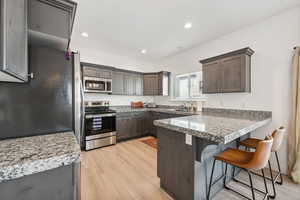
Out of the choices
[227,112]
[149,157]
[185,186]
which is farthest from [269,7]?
[149,157]

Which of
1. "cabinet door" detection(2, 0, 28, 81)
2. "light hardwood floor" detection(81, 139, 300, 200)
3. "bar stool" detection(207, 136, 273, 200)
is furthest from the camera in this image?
"light hardwood floor" detection(81, 139, 300, 200)

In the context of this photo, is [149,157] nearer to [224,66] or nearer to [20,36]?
[224,66]

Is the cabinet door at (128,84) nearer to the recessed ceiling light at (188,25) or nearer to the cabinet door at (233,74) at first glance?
the recessed ceiling light at (188,25)

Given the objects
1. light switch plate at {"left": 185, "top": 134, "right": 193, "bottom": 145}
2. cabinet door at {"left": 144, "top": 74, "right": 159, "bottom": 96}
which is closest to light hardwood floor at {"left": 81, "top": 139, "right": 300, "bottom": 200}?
light switch plate at {"left": 185, "top": 134, "right": 193, "bottom": 145}

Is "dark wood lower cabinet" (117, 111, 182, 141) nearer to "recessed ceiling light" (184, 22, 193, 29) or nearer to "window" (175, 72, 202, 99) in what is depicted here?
"window" (175, 72, 202, 99)

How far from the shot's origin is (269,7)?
6.98ft

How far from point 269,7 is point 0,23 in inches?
131

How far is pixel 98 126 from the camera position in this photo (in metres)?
3.35

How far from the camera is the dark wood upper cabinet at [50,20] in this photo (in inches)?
38.6

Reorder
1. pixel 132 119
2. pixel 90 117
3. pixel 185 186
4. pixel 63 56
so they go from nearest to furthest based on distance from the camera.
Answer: pixel 63 56 < pixel 185 186 < pixel 90 117 < pixel 132 119

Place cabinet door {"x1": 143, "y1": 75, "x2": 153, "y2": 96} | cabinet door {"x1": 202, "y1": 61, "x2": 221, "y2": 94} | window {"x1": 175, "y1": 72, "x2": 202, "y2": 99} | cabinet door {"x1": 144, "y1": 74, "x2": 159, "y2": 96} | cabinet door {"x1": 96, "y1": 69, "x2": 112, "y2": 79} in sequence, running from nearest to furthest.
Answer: cabinet door {"x1": 202, "y1": 61, "x2": 221, "y2": 94} → cabinet door {"x1": 96, "y1": 69, "x2": 112, "y2": 79} → window {"x1": 175, "y1": 72, "x2": 202, "y2": 99} → cabinet door {"x1": 144, "y1": 74, "x2": 159, "y2": 96} → cabinet door {"x1": 143, "y1": 75, "x2": 153, "y2": 96}

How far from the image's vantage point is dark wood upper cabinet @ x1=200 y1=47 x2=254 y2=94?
2.49m

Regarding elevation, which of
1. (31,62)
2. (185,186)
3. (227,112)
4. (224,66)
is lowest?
(185,186)

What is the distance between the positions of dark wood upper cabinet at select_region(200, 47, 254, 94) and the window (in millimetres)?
715
